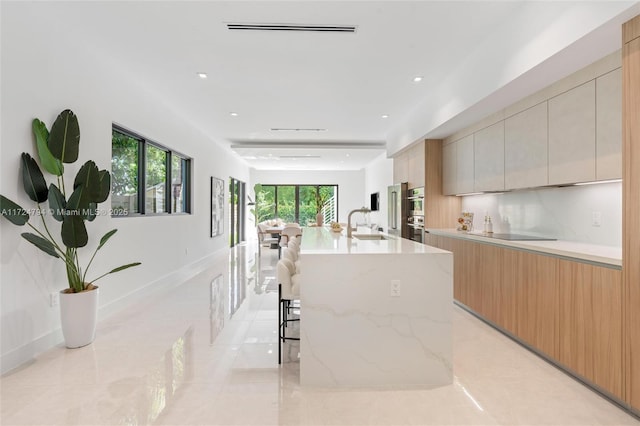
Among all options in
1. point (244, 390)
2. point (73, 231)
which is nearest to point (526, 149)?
point (244, 390)

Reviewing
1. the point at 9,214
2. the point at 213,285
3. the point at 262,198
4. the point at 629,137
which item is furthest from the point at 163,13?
the point at 262,198

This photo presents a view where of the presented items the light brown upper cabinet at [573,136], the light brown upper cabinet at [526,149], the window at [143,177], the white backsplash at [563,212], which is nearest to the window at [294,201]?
the window at [143,177]

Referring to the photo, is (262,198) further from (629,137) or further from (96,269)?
(629,137)

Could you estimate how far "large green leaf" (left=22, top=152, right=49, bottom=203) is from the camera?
266 cm

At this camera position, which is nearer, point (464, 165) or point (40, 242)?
point (40, 242)

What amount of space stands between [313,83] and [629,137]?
10.7ft

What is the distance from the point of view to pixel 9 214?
8.20ft

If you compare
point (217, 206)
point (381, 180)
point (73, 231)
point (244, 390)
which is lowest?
point (244, 390)

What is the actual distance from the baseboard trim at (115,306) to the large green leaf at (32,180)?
1183 millimetres

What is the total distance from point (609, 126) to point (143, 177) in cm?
524

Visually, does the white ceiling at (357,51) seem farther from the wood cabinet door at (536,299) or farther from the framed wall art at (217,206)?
the framed wall art at (217,206)

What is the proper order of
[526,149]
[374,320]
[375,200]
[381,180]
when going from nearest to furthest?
[374,320] < [526,149] < [381,180] < [375,200]

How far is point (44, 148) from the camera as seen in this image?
276 cm

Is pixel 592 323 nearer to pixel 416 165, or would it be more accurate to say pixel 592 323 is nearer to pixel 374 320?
pixel 374 320
